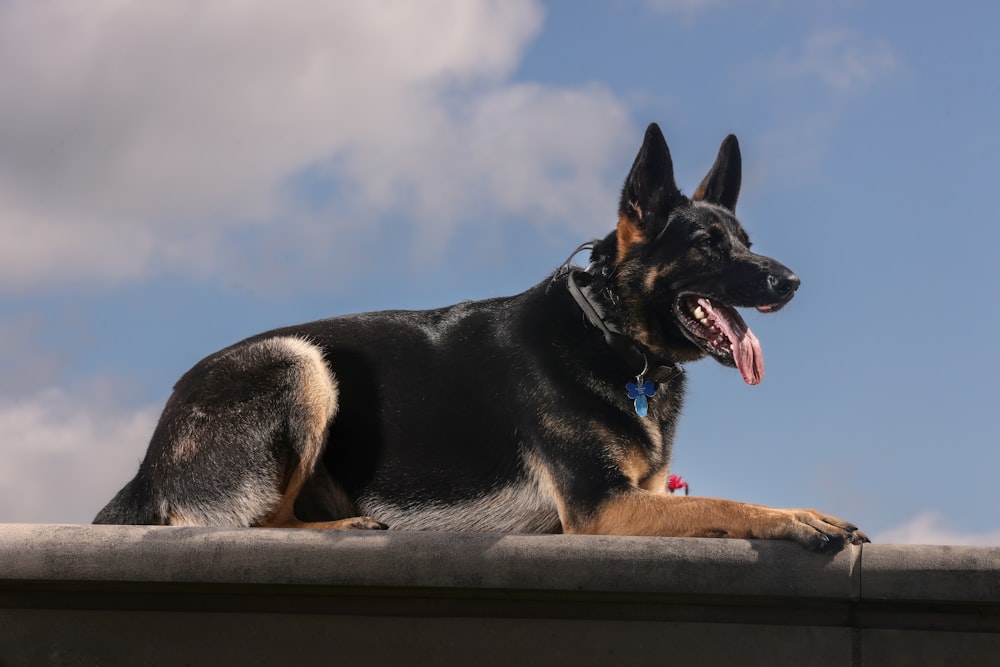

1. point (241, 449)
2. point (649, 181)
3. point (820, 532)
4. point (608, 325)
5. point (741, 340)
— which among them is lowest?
point (820, 532)

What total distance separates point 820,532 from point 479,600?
144 centimetres

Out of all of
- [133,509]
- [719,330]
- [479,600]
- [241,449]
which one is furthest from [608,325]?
[133,509]

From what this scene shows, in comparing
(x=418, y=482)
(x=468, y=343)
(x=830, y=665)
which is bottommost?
(x=830, y=665)

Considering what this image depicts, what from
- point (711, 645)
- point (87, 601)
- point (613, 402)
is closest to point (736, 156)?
point (613, 402)

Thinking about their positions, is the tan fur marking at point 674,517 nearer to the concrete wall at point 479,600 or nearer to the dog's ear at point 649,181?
the concrete wall at point 479,600

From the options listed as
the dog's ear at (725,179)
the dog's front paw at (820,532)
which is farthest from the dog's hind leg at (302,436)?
the dog's ear at (725,179)

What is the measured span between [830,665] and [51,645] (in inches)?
134

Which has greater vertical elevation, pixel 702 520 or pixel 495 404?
pixel 495 404

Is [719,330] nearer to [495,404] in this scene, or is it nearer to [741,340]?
[741,340]

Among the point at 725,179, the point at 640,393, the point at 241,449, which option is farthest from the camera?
the point at 725,179

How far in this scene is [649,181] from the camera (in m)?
5.56

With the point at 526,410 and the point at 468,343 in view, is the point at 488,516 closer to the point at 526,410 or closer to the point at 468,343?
the point at 526,410

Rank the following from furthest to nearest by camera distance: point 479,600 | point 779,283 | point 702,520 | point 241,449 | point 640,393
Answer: point 640,393 < point 241,449 < point 779,283 < point 702,520 < point 479,600

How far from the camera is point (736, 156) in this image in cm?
614
